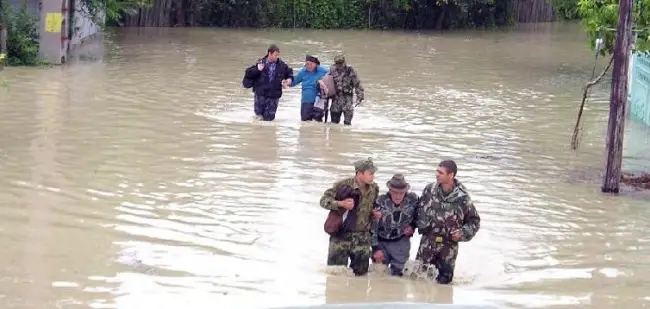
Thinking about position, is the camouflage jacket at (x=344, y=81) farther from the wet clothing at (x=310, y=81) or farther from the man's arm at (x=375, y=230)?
the man's arm at (x=375, y=230)

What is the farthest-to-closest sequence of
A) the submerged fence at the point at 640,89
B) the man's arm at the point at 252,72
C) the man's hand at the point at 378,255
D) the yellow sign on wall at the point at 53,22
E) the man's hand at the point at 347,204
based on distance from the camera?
the yellow sign on wall at the point at 53,22 → the submerged fence at the point at 640,89 → the man's arm at the point at 252,72 → the man's hand at the point at 378,255 → the man's hand at the point at 347,204

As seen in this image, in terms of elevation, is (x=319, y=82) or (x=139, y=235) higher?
(x=319, y=82)

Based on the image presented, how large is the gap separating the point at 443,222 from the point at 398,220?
414 mm

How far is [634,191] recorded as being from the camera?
14602 mm

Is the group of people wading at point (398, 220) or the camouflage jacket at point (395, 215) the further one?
the camouflage jacket at point (395, 215)

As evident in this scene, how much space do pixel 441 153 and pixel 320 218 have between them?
15.8 feet

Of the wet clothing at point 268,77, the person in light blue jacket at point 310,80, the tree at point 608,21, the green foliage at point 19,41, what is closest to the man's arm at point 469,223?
the tree at point 608,21

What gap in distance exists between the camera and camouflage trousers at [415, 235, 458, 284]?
31.6 ft

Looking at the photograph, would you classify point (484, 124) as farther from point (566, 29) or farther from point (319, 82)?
point (566, 29)

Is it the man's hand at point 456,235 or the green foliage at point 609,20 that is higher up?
the green foliage at point 609,20

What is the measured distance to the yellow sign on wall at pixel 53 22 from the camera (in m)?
26.0

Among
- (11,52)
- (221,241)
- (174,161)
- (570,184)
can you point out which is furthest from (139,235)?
(11,52)

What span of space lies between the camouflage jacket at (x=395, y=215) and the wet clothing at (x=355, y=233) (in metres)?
0.09

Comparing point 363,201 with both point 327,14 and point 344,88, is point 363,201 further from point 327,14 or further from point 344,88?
point 327,14
